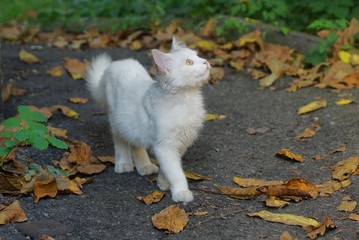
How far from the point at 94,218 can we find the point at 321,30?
3.76 m

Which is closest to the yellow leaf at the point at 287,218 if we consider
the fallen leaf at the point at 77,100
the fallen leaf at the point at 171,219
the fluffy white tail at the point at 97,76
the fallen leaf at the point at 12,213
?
Answer: the fallen leaf at the point at 171,219

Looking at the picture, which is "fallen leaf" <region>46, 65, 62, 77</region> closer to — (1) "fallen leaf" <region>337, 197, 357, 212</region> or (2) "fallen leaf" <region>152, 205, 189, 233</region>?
(2) "fallen leaf" <region>152, 205, 189, 233</region>

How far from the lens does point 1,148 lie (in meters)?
3.93

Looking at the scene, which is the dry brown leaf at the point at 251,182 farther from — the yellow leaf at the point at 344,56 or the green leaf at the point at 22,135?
the yellow leaf at the point at 344,56

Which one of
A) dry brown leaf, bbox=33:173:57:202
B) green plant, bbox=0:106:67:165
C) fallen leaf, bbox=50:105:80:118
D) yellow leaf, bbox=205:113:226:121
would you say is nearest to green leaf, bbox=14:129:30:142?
green plant, bbox=0:106:67:165

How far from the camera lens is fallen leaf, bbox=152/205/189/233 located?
355cm

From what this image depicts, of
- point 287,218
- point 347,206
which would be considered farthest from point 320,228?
point 347,206

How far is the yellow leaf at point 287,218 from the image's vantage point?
11.5 ft

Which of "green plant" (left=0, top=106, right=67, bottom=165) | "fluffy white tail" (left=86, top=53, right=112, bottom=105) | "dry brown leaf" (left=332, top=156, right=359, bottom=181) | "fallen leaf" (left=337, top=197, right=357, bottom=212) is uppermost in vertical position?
"green plant" (left=0, top=106, right=67, bottom=165)

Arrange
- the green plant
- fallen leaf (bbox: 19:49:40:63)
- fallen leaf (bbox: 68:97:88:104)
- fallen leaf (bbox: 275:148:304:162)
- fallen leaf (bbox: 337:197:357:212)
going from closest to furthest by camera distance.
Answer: fallen leaf (bbox: 337:197:357:212)
the green plant
fallen leaf (bbox: 275:148:304:162)
fallen leaf (bbox: 68:97:88:104)
fallen leaf (bbox: 19:49:40:63)

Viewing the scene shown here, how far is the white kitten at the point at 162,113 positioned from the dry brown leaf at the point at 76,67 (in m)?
2.10

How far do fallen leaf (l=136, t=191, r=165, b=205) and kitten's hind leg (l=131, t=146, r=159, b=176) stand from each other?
0.38 metres

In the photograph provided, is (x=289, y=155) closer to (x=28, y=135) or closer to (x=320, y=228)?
(x=320, y=228)

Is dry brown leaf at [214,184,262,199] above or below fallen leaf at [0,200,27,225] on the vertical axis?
below
